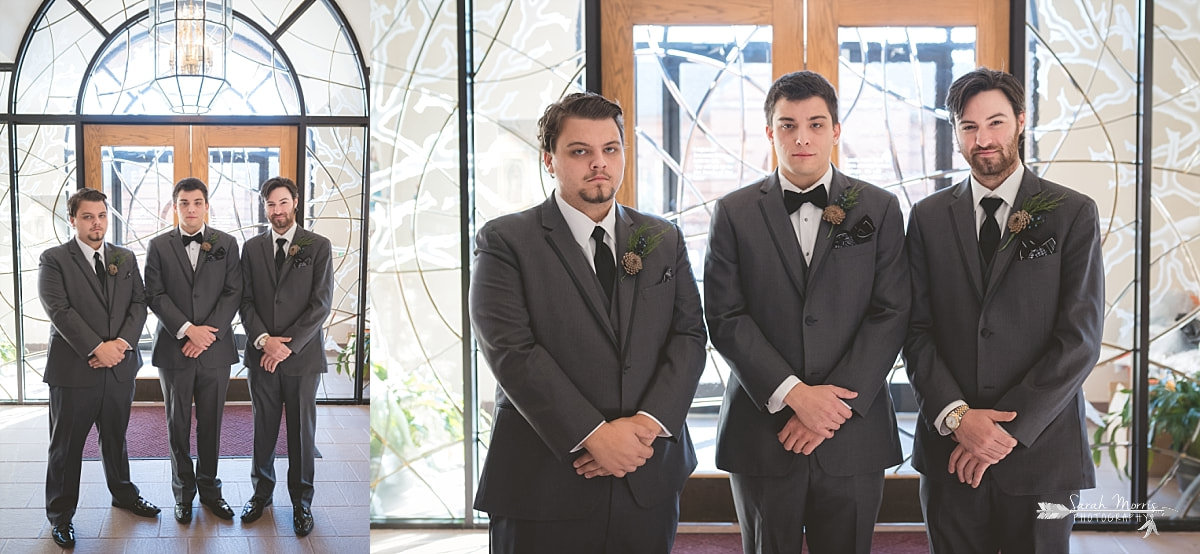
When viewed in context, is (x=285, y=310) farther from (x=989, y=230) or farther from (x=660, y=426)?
(x=989, y=230)

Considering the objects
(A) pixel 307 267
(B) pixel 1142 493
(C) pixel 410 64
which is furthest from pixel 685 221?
(B) pixel 1142 493

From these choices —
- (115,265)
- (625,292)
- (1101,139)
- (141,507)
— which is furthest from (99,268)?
(1101,139)

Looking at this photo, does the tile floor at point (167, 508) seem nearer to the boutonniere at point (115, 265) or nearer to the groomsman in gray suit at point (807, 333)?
the boutonniere at point (115, 265)

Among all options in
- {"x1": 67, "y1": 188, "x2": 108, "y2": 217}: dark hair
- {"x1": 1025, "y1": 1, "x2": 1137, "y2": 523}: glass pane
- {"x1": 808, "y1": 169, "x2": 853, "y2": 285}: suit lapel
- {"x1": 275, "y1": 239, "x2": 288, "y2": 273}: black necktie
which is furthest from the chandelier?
{"x1": 1025, "y1": 1, "x2": 1137, "y2": 523}: glass pane

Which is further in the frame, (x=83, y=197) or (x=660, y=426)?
(x=83, y=197)

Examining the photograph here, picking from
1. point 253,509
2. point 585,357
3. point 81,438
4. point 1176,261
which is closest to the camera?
point 585,357

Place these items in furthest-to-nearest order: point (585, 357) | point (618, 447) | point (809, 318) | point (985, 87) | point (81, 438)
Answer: point (81, 438) → point (985, 87) → point (809, 318) → point (585, 357) → point (618, 447)

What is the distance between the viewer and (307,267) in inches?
93.6

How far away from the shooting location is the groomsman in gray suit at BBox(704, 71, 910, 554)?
2.32 meters

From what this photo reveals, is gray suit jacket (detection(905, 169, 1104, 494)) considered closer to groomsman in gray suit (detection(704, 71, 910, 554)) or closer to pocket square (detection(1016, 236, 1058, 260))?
pocket square (detection(1016, 236, 1058, 260))

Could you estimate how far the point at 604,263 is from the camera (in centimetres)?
227

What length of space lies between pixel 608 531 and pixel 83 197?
1689 mm

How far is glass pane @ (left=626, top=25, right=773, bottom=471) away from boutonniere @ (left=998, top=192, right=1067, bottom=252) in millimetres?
1617

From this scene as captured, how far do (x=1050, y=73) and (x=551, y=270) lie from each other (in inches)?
112
